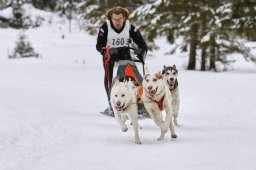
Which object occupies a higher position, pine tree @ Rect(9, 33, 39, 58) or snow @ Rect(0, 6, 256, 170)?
pine tree @ Rect(9, 33, 39, 58)

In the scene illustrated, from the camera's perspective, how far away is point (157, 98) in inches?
236

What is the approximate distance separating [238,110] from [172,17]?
11.5 metres

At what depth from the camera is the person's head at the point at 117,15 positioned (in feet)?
23.9

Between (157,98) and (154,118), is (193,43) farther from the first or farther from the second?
(157,98)

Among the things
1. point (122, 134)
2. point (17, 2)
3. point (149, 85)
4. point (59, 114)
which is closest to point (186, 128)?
point (122, 134)

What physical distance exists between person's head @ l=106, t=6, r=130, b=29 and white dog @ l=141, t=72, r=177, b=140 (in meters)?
1.71

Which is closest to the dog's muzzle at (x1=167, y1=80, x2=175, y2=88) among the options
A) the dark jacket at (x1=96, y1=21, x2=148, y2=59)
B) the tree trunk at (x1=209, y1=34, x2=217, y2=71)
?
the dark jacket at (x1=96, y1=21, x2=148, y2=59)

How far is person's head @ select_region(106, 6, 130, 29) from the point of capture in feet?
23.9

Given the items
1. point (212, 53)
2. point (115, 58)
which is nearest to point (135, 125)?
point (115, 58)

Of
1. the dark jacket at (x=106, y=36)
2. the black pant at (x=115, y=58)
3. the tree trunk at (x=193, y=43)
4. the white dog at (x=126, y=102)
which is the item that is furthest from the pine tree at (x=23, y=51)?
the white dog at (x=126, y=102)

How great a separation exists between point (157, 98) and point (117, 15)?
1933 mm

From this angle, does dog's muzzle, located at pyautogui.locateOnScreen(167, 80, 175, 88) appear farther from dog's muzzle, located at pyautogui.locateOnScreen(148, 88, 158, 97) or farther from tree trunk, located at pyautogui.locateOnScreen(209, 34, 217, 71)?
tree trunk, located at pyautogui.locateOnScreen(209, 34, 217, 71)

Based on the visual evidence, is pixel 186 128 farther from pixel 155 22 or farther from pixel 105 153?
pixel 155 22

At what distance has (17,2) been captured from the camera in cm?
5872
